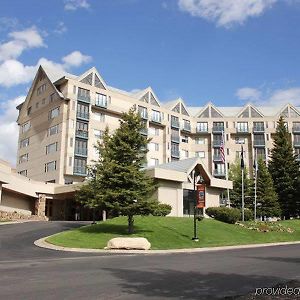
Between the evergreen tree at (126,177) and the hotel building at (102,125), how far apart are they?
84.1ft

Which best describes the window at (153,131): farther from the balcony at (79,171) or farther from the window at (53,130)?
the window at (53,130)

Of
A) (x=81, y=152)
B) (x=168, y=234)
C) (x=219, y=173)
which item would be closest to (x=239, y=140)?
(x=219, y=173)

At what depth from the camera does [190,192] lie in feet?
144

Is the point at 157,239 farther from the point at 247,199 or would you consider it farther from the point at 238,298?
the point at 247,199

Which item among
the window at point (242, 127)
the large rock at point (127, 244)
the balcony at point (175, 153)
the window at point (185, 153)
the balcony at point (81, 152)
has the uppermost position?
the window at point (242, 127)

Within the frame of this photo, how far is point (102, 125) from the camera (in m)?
69.4

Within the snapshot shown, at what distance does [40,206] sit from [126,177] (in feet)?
95.9

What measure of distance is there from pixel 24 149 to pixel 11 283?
213 feet

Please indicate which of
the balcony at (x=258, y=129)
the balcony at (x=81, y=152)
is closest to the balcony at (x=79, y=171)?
the balcony at (x=81, y=152)

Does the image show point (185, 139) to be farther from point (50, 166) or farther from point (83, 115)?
point (50, 166)

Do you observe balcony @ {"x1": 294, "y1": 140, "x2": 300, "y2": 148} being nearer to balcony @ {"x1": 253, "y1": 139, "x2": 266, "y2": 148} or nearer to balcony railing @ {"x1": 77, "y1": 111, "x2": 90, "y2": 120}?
balcony @ {"x1": 253, "y1": 139, "x2": 266, "y2": 148}

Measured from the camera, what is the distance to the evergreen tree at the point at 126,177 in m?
27.5

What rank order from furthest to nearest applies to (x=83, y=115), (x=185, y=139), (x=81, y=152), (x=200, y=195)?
(x=185, y=139), (x=83, y=115), (x=81, y=152), (x=200, y=195)

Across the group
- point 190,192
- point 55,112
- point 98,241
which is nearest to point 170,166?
point 190,192
